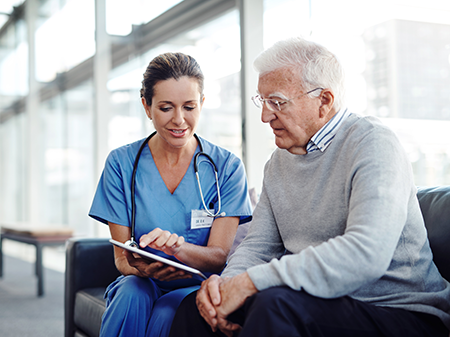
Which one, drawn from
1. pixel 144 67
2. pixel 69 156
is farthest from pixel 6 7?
pixel 144 67

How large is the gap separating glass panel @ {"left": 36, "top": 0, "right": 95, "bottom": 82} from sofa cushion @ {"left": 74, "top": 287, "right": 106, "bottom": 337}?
10.5 feet

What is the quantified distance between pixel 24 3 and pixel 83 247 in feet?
18.1

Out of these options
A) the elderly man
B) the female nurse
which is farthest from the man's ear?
the female nurse

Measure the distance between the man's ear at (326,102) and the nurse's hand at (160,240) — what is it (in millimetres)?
551

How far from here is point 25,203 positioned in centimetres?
635

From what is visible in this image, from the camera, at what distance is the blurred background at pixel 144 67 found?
2.05m

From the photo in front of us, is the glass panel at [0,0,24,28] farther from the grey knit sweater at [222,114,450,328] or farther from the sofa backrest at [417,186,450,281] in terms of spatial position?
the sofa backrest at [417,186,450,281]

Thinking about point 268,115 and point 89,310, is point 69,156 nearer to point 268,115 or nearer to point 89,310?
point 89,310

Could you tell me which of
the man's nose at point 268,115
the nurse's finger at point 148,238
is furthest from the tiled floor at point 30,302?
the man's nose at point 268,115

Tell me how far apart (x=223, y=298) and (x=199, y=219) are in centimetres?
51

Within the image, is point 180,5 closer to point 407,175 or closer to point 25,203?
point 407,175

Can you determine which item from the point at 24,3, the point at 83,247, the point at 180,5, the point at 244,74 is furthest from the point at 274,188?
the point at 24,3

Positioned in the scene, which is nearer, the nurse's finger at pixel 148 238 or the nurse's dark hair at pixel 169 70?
the nurse's finger at pixel 148 238

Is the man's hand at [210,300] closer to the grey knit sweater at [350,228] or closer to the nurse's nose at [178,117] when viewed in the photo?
the grey knit sweater at [350,228]
